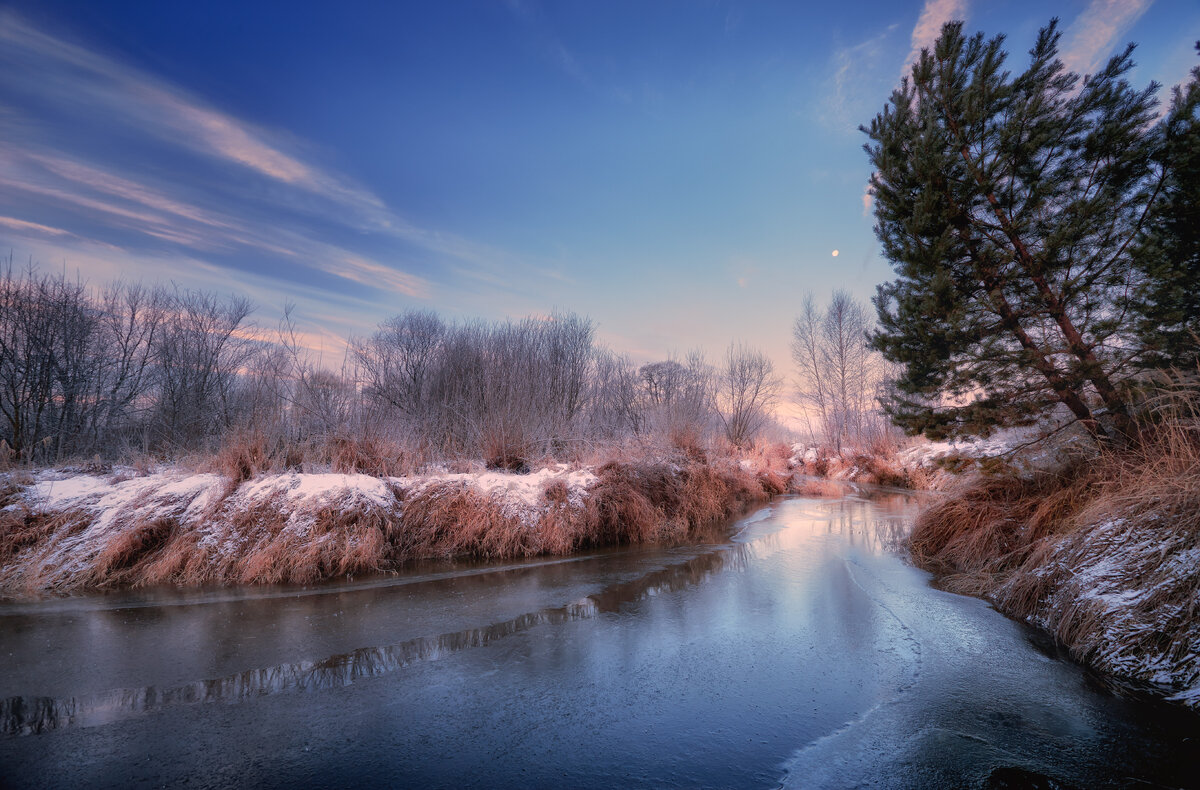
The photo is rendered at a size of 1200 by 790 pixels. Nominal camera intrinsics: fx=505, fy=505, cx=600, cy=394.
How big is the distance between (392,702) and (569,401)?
50.0 feet

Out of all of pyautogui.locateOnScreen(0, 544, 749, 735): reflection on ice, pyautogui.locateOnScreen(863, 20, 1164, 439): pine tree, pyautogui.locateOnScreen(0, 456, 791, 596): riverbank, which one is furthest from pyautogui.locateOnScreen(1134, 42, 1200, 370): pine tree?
pyautogui.locateOnScreen(0, 456, 791, 596): riverbank

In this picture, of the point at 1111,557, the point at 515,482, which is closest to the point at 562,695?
the point at 1111,557

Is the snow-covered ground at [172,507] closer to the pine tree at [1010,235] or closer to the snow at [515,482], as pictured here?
the snow at [515,482]

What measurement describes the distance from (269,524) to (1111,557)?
9.50m

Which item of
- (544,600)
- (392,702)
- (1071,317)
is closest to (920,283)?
(1071,317)

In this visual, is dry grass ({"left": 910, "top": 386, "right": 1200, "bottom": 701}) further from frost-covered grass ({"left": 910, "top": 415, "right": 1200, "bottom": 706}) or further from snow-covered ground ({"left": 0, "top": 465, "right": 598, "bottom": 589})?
snow-covered ground ({"left": 0, "top": 465, "right": 598, "bottom": 589})

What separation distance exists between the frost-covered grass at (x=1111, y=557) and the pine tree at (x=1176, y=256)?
3.47 ft

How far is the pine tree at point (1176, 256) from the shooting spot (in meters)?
5.42

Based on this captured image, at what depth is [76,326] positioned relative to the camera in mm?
15164

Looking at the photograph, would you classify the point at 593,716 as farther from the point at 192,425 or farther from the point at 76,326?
the point at 76,326

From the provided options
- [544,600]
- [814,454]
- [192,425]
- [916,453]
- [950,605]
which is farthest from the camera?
[814,454]

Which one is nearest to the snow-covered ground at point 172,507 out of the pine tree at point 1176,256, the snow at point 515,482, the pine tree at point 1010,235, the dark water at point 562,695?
the snow at point 515,482

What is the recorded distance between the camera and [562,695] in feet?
11.7

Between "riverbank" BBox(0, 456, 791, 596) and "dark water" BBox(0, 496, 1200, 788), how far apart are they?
2.36 feet
